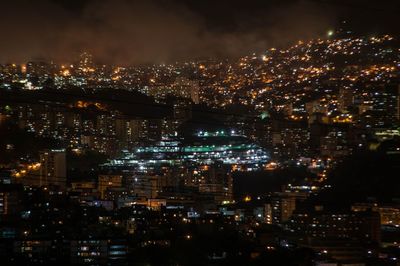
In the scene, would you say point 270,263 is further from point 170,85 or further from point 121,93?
point 170,85

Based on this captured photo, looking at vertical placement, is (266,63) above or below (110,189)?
above

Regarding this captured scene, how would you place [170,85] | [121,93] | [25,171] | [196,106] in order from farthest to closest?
1. [170,85]
2. [196,106]
3. [121,93]
4. [25,171]

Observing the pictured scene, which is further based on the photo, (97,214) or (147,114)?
(147,114)

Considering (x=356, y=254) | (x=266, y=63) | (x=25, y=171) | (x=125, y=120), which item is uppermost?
(x=266, y=63)

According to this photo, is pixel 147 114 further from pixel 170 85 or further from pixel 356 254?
pixel 356 254

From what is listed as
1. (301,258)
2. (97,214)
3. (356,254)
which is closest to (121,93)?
(97,214)

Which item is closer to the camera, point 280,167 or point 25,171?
point 25,171

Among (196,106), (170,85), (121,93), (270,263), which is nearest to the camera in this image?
(270,263)

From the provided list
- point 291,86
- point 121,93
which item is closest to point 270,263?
point 121,93

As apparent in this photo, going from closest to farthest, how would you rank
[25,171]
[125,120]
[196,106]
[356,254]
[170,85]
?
1. [356,254]
2. [25,171]
3. [125,120]
4. [196,106]
5. [170,85]
